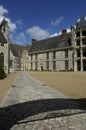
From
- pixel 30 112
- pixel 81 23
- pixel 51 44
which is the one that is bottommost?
pixel 30 112

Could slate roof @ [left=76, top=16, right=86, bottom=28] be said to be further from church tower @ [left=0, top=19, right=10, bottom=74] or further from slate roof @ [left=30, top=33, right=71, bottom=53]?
church tower @ [left=0, top=19, right=10, bottom=74]

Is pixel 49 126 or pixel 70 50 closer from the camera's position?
pixel 49 126

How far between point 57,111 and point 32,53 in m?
49.9

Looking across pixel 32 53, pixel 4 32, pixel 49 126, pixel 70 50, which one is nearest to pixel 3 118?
pixel 49 126

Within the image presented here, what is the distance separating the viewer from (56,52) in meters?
47.9

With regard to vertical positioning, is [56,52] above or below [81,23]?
below

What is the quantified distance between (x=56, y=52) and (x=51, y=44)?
3691 millimetres

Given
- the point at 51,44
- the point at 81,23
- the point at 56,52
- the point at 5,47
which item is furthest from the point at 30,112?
the point at 51,44

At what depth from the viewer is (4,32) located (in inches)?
1586

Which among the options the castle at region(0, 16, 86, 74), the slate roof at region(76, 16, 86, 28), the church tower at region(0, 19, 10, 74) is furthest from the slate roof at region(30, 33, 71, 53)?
the church tower at region(0, 19, 10, 74)

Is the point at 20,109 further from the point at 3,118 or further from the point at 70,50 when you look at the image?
the point at 70,50

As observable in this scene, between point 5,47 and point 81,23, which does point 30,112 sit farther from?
point 81,23

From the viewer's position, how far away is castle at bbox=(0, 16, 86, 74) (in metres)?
41.4

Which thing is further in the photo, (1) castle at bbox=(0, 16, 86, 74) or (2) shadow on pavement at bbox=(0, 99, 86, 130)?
(1) castle at bbox=(0, 16, 86, 74)
